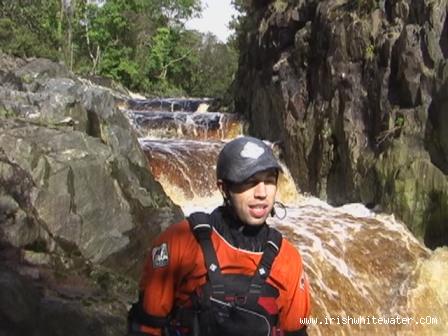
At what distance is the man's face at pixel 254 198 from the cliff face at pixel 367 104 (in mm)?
8387

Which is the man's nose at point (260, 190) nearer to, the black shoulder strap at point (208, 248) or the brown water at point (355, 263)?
the black shoulder strap at point (208, 248)

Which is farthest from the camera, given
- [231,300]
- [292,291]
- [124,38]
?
[124,38]

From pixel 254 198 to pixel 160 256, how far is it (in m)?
0.37

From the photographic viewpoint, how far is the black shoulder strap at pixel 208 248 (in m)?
2.14

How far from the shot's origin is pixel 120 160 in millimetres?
8875

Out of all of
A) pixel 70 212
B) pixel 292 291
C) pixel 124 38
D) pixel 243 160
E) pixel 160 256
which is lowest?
pixel 70 212

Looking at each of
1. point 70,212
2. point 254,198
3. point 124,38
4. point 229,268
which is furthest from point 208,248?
point 124,38

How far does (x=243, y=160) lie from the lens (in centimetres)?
221

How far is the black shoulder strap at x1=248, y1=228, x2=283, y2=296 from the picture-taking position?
2.17 meters

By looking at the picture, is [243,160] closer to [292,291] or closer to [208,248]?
[208,248]

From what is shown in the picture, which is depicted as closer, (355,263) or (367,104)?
(355,263)

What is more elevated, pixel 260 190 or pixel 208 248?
pixel 260 190

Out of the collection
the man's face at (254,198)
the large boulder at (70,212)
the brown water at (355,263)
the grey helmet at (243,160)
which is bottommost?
the brown water at (355,263)

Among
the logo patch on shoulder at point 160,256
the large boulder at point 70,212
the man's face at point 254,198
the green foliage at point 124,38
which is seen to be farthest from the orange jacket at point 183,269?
the green foliage at point 124,38
